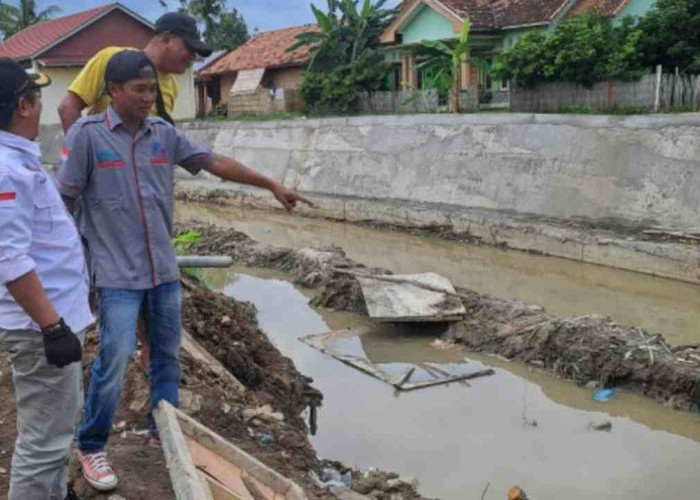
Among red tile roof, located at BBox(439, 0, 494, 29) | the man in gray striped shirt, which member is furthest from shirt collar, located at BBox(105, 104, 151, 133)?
red tile roof, located at BBox(439, 0, 494, 29)

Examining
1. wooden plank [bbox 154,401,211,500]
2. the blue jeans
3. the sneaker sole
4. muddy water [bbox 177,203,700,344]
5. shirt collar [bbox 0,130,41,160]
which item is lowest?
muddy water [bbox 177,203,700,344]

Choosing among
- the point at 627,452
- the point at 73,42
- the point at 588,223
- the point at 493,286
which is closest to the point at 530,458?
the point at 627,452

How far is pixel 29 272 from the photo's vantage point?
2.50 meters

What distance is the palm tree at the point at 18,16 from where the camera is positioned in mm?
38469

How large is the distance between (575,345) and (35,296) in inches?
223

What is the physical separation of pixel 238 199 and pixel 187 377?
15322 mm

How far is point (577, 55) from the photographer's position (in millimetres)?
15398

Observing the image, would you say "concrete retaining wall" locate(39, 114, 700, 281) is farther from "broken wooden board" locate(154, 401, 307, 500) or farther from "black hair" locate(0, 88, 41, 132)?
"black hair" locate(0, 88, 41, 132)

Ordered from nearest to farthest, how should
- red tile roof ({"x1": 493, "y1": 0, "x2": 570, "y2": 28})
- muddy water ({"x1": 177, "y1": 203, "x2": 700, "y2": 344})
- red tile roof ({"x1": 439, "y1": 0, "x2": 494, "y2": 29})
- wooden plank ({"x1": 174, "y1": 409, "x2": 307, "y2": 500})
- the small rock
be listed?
wooden plank ({"x1": 174, "y1": 409, "x2": 307, "y2": 500})
the small rock
muddy water ({"x1": 177, "y1": 203, "x2": 700, "y2": 344})
red tile roof ({"x1": 493, "y1": 0, "x2": 570, "y2": 28})
red tile roof ({"x1": 439, "y1": 0, "x2": 494, "y2": 29})

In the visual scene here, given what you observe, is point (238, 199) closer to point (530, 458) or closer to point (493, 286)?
point (493, 286)

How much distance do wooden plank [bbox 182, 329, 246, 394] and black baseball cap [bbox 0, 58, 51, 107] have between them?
282 cm

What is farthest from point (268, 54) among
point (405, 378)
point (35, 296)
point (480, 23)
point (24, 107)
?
point (35, 296)

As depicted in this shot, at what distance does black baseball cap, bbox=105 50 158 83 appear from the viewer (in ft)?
10.6

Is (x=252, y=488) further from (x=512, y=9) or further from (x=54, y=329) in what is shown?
(x=512, y=9)
